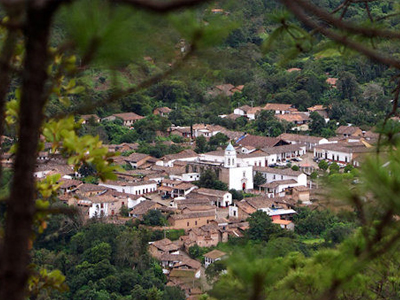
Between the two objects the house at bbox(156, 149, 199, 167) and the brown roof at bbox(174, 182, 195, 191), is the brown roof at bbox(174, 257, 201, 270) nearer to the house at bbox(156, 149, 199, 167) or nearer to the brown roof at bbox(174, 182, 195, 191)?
the brown roof at bbox(174, 182, 195, 191)

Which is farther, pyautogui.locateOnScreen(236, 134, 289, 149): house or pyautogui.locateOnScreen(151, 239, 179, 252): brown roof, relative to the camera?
pyautogui.locateOnScreen(236, 134, 289, 149): house

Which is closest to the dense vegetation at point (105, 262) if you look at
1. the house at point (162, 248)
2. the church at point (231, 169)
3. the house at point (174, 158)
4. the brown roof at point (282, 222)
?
the house at point (162, 248)

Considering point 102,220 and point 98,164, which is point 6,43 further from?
point 102,220

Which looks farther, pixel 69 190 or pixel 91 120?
pixel 69 190

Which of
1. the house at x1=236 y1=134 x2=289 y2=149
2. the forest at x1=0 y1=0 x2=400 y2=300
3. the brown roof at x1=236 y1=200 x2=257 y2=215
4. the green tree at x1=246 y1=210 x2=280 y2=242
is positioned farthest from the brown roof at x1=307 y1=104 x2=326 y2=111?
the forest at x1=0 y1=0 x2=400 y2=300

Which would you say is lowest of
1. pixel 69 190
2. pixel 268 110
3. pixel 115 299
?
pixel 115 299

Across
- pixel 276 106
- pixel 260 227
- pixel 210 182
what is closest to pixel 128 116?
pixel 276 106

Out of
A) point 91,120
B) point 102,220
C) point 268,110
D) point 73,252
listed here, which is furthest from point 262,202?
point 91,120
